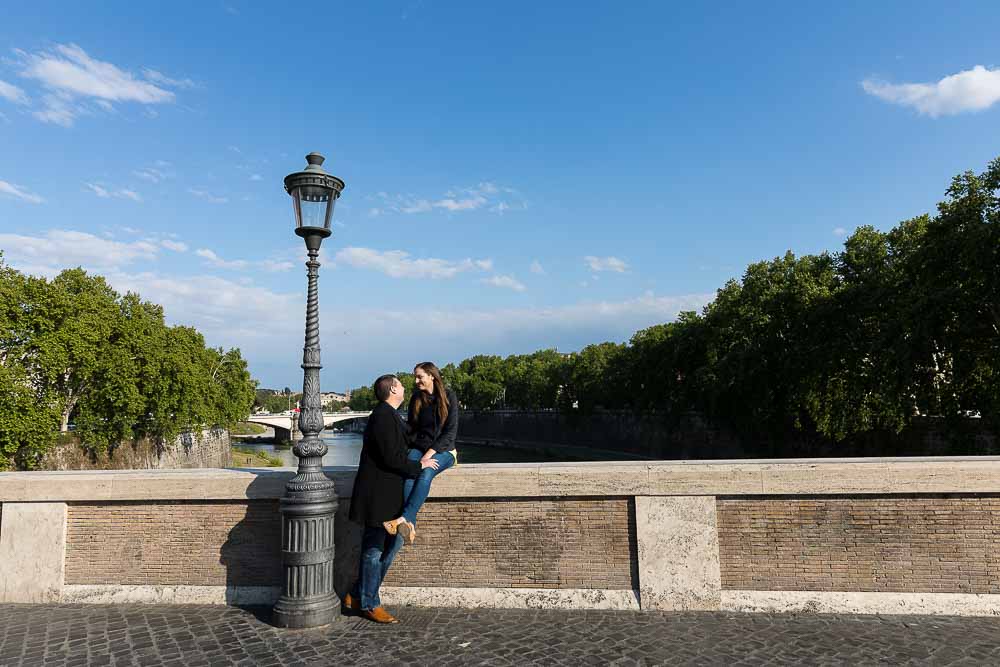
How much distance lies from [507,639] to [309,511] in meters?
2.06

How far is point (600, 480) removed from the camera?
19.2 ft

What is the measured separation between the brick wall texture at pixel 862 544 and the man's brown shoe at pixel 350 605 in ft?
11.5

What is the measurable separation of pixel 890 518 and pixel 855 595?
0.78 meters

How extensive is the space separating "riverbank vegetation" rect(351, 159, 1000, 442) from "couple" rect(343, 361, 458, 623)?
20896mm

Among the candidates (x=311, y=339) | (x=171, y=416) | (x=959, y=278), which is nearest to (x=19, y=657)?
(x=311, y=339)

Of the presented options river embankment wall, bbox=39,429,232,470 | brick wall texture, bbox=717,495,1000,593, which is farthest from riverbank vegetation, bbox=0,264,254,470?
brick wall texture, bbox=717,495,1000,593

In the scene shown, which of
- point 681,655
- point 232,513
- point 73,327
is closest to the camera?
point 681,655

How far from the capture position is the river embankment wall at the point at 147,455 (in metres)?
32.8

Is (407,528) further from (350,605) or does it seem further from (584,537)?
(584,537)

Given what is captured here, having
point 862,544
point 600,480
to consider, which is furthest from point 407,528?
point 862,544

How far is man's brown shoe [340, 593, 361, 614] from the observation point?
18.6 ft

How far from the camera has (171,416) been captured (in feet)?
136

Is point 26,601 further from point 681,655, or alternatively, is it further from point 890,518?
point 890,518

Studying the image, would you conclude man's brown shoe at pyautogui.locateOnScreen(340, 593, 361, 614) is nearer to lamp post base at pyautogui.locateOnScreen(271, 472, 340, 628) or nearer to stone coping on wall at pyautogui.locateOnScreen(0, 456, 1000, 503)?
lamp post base at pyautogui.locateOnScreen(271, 472, 340, 628)
